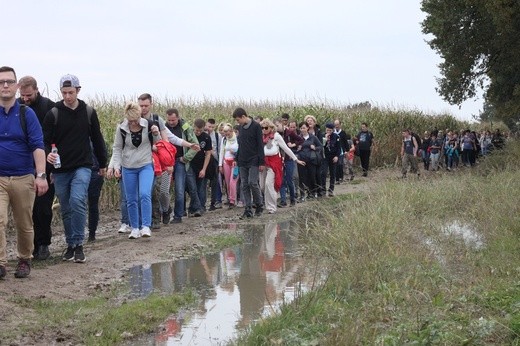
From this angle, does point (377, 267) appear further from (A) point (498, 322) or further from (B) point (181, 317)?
(A) point (498, 322)

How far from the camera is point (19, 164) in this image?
31.0 ft

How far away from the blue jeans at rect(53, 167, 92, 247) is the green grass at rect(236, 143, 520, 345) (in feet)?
9.03

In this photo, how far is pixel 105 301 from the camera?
28.4 ft

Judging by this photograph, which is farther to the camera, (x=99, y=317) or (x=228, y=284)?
(x=228, y=284)

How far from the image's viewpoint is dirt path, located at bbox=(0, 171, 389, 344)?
8891 millimetres

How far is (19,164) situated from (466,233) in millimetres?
5842

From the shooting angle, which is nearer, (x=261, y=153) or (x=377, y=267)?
(x=377, y=267)

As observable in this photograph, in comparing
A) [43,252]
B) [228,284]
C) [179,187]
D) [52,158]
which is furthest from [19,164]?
[179,187]

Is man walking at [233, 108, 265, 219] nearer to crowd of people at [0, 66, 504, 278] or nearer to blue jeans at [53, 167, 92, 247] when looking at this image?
crowd of people at [0, 66, 504, 278]

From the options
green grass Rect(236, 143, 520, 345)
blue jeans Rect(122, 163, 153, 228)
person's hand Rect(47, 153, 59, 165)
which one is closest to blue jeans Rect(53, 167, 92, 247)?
person's hand Rect(47, 153, 59, 165)

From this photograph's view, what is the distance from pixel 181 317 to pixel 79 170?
340cm

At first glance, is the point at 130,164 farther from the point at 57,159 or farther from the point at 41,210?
the point at 57,159

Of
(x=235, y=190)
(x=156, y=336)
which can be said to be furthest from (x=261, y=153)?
(x=156, y=336)

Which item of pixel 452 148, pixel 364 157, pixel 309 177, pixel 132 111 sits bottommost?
pixel 452 148
